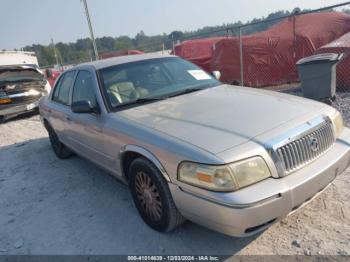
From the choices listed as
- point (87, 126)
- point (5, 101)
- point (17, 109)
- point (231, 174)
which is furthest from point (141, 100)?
point (5, 101)

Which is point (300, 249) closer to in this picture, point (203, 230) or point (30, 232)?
point (203, 230)

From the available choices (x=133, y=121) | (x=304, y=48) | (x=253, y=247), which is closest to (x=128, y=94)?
(x=133, y=121)

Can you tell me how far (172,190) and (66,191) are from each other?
2264 mm

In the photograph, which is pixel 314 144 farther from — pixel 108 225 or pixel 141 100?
pixel 108 225

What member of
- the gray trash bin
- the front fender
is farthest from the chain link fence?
the front fender

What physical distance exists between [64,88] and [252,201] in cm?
368

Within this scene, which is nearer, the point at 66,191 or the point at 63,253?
the point at 63,253

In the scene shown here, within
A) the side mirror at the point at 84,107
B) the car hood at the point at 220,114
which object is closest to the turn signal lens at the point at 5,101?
the side mirror at the point at 84,107

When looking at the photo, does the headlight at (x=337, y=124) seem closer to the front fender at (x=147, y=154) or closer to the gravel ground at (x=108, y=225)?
the gravel ground at (x=108, y=225)

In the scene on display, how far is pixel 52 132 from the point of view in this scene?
19.3 ft

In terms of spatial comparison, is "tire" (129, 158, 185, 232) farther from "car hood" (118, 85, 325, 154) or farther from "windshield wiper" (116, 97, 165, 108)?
"windshield wiper" (116, 97, 165, 108)

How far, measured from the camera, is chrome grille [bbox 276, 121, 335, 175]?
8.55 feet

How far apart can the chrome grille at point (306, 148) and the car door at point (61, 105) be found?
312 centimetres

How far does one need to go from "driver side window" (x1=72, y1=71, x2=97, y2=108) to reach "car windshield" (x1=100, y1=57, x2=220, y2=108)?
19 centimetres
